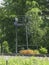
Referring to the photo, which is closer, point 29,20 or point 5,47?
point 29,20

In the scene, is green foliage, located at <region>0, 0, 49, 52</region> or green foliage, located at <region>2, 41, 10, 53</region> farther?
green foliage, located at <region>2, 41, 10, 53</region>

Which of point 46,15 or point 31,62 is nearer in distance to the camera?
point 31,62

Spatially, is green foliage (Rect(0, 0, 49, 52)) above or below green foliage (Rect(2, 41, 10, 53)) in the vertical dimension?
above

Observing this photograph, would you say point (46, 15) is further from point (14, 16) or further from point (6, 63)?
point (6, 63)

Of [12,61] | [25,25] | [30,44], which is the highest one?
[12,61]

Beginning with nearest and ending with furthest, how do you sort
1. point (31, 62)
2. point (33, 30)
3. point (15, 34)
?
point (31, 62) < point (33, 30) < point (15, 34)

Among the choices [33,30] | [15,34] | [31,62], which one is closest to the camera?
[31,62]

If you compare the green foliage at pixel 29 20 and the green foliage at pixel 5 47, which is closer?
the green foliage at pixel 29 20

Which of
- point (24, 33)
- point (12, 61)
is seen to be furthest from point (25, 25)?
point (12, 61)

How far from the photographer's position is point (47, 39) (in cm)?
3064

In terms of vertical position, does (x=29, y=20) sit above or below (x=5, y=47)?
above

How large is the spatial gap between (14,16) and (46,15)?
3.50 meters

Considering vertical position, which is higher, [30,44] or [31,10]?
[31,10]

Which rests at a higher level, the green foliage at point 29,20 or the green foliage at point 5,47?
the green foliage at point 29,20
